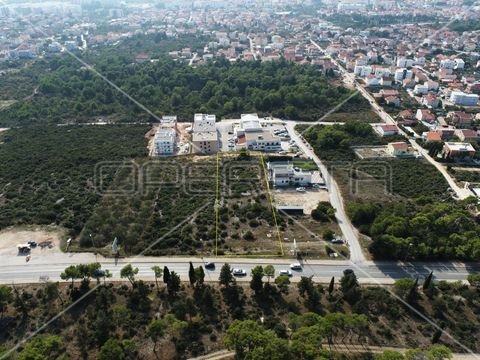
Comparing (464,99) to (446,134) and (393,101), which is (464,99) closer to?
(393,101)

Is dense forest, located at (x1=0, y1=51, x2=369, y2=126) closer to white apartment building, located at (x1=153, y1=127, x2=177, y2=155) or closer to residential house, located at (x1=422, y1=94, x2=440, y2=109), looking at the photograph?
residential house, located at (x1=422, y1=94, x2=440, y2=109)

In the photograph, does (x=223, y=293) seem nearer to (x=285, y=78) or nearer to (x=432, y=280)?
(x=432, y=280)

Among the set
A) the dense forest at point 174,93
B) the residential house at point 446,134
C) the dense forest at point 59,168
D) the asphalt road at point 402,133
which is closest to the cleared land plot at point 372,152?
the asphalt road at point 402,133

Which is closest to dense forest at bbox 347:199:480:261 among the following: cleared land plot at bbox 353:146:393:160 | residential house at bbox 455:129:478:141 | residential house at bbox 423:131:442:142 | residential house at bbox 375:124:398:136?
cleared land plot at bbox 353:146:393:160

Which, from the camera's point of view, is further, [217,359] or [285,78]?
[285,78]

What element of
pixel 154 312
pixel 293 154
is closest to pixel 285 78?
pixel 293 154

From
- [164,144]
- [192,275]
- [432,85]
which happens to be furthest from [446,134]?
[192,275]
